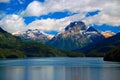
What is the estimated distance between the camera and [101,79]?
9338 cm

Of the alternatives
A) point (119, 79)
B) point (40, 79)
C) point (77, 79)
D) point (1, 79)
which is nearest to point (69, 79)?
point (77, 79)

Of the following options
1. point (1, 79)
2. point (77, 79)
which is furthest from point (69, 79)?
point (1, 79)

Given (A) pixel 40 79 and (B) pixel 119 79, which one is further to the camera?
(A) pixel 40 79

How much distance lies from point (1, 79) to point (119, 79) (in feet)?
125

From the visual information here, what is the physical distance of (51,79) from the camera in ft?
320

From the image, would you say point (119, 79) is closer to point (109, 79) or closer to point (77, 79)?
point (109, 79)

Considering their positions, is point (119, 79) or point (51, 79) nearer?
point (119, 79)

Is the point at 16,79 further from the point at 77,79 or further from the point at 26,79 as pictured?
the point at 77,79

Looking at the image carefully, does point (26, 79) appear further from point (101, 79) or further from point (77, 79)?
point (101, 79)

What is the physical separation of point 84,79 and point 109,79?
28.3ft

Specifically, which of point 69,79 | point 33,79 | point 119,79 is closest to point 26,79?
point 33,79

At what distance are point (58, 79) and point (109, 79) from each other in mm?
16602

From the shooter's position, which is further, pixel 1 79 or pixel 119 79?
pixel 1 79

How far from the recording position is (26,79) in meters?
96.9
